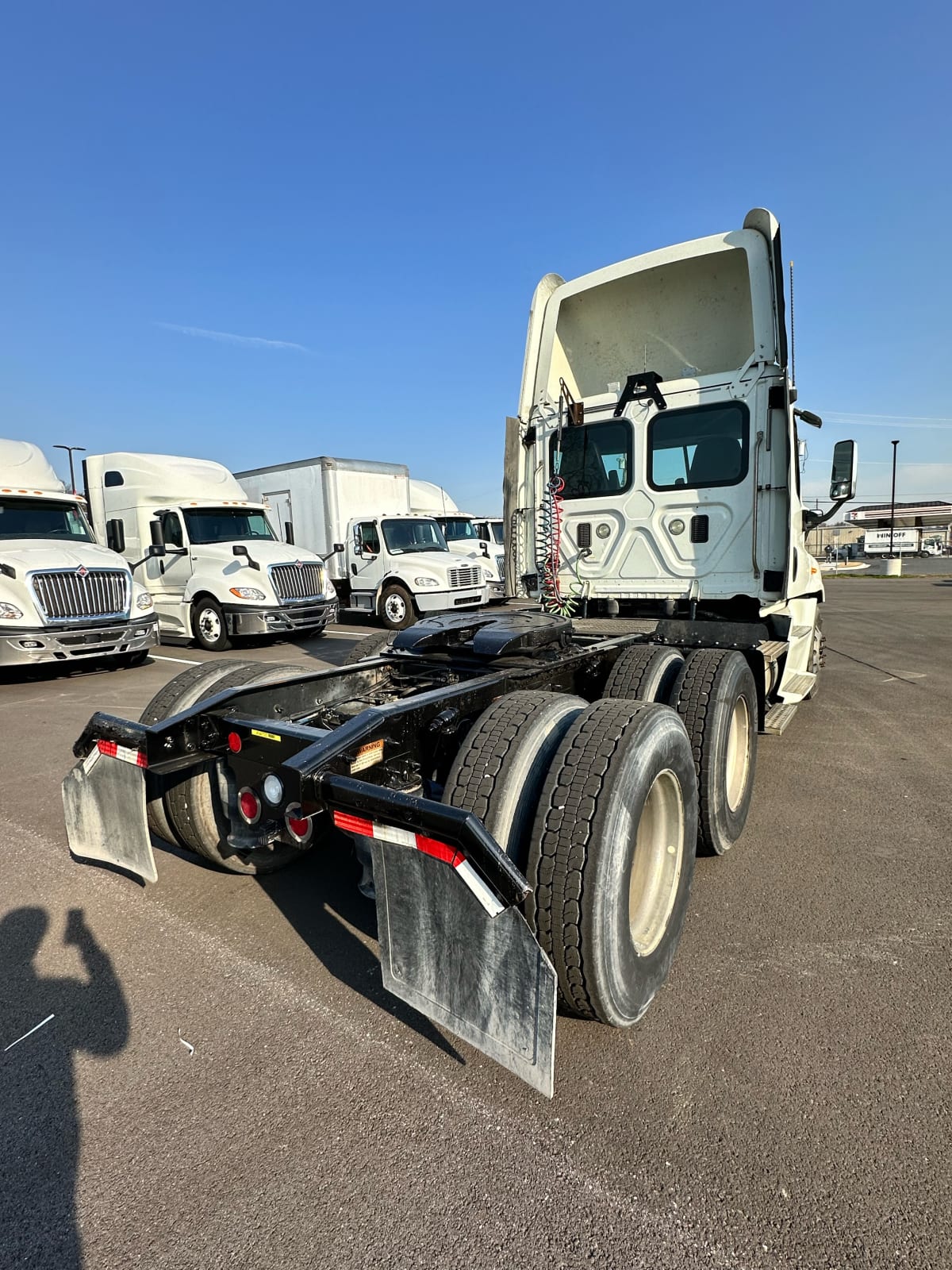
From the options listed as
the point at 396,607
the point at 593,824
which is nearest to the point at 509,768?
the point at 593,824

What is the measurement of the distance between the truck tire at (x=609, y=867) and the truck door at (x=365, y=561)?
12.5 m

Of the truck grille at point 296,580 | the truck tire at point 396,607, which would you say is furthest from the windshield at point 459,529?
the truck grille at point 296,580

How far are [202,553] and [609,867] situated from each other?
11325 mm

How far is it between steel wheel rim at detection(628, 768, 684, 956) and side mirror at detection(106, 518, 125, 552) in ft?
37.0

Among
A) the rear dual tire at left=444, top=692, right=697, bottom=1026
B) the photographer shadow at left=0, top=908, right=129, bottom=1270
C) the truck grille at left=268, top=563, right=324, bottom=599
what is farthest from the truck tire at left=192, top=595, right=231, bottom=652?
the rear dual tire at left=444, top=692, right=697, bottom=1026

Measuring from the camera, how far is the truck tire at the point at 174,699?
3.18m

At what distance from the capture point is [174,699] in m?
3.34

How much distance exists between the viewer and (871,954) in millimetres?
2705

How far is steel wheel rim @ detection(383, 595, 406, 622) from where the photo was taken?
47.0ft

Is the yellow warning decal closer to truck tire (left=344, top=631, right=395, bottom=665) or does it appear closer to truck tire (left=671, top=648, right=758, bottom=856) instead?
truck tire (left=671, top=648, right=758, bottom=856)

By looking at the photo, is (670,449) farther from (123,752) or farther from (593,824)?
(123,752)

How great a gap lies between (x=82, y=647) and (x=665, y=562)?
24.3 feet

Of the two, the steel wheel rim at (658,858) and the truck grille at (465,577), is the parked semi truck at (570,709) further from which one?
the truck grille at (465,577)

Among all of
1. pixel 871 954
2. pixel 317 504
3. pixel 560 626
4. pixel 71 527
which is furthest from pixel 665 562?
pixel 317 504
